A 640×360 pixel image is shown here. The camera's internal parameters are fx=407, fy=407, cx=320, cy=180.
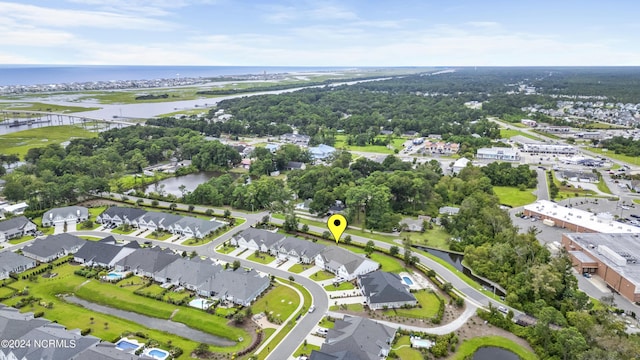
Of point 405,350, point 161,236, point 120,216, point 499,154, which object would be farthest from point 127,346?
point 499,154

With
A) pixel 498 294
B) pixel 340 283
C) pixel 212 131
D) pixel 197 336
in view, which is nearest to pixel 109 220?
pixel 197 336

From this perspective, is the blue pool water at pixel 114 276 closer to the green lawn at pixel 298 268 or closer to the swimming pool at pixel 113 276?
the swimming pool at pixel 113 276

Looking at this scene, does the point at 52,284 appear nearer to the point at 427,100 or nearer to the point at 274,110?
the point at 274,110

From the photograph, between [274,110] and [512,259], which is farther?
[274,110]

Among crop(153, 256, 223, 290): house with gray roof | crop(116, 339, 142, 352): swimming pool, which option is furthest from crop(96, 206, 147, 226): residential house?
crop(116, 339, 142, 352): swimming pool

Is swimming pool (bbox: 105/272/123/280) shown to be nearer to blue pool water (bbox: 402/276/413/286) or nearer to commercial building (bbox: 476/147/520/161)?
blue pool water (bbox: 402/276/413/286)

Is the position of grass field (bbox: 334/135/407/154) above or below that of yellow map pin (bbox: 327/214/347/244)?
above
